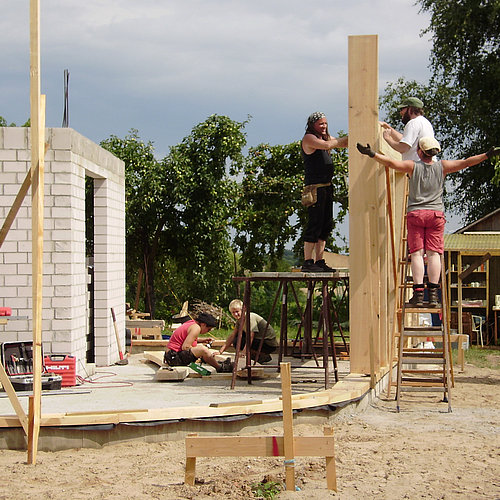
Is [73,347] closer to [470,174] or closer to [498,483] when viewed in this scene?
[498,483]

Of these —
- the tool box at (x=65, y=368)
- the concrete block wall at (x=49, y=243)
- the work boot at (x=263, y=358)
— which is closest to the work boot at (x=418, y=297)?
→ the work boot at (x=263, y=358)

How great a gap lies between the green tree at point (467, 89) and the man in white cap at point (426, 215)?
16211 mm

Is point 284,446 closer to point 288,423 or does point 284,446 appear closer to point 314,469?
point 288,423

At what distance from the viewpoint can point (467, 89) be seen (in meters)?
24.0

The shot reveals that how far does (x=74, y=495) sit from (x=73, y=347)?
12.5ft

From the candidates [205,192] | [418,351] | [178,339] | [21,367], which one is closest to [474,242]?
[205,192]

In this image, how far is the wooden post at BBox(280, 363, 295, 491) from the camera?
4.48 m

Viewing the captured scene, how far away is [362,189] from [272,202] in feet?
35.0

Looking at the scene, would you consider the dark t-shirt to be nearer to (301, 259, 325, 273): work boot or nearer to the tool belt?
the tool belt

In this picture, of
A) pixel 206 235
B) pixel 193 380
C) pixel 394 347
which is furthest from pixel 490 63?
pixel 193 380

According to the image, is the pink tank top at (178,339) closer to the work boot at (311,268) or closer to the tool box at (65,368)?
the tool box at (65,368)

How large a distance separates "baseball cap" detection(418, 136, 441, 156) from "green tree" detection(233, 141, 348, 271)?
10228mm

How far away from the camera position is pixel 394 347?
952 centimetres

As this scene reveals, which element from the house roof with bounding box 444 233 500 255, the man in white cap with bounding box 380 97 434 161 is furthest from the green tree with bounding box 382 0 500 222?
the man in white cap with bounding box 380 97 434 161
